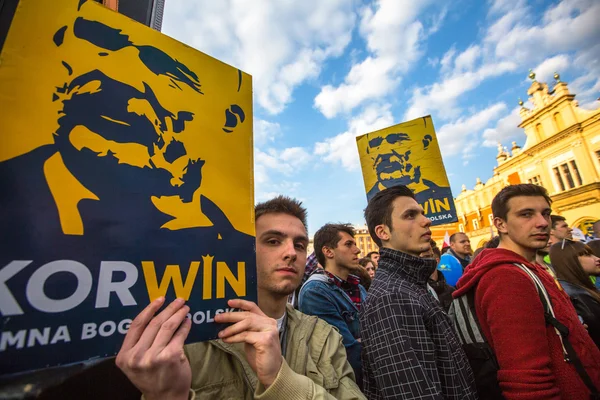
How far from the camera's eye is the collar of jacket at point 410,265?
206cm

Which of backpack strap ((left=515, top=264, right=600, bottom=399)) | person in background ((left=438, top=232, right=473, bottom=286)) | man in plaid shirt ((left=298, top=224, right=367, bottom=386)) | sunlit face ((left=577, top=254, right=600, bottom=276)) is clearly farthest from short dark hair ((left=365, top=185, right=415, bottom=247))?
person in background ((left=438, top=232, right=473, bottom=286))

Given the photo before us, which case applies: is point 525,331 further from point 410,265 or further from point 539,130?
point 539,130

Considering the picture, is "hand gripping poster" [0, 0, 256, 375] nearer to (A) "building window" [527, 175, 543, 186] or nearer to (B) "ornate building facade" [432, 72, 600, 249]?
(B) "ornate building facade" [432, 72, 600, 249]

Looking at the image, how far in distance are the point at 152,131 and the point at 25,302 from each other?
2.23ft

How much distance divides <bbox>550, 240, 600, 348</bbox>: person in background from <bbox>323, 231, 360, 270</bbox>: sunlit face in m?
2.25

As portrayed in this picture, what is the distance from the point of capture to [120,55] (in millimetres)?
1109

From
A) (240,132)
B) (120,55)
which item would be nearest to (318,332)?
(240,132)

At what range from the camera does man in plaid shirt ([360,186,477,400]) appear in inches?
61.1

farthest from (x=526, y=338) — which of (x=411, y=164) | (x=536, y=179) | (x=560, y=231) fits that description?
(x=536, y=179)

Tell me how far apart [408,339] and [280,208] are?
1.17 meters

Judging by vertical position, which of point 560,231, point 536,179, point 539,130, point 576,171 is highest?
point 539,130

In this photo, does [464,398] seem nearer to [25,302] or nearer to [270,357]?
[270,357]

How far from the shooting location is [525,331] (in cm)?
172

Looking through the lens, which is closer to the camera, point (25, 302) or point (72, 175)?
point (25, 302)
